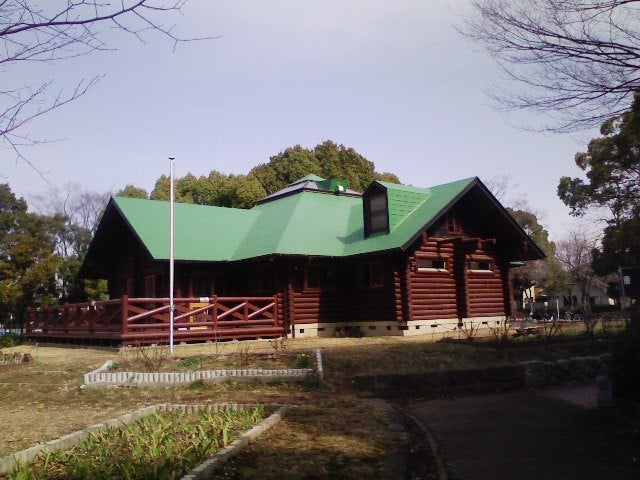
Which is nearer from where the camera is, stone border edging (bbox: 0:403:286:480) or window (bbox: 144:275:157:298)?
stone border edging (bbox: 0:403:286:480)

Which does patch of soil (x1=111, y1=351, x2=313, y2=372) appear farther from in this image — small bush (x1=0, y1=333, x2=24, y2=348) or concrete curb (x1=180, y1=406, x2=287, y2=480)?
small bush (x1=0, y1=333, x2=24, y2=348)

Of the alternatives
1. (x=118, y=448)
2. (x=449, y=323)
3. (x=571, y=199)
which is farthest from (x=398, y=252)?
(x=571, y=199)

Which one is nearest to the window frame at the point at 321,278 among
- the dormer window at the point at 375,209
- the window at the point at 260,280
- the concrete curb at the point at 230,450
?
the window at the point at 260,280

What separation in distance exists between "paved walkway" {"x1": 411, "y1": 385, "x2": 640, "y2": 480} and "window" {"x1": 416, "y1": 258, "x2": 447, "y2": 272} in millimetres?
12105

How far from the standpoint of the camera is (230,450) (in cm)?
679

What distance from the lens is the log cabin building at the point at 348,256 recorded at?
2302 cm

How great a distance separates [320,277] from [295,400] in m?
13.5

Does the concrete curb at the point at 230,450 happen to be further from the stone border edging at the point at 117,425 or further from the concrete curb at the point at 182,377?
the concrete curb at the point at 182,377

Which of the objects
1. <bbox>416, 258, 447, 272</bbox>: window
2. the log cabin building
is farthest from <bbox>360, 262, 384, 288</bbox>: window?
<bbox>416, 258, 447, 272</bbox>: window

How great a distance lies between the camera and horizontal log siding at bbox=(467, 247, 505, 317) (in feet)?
85.1

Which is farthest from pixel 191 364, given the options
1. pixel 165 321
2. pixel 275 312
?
pixel 275 312

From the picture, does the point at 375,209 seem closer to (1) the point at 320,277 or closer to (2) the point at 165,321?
(1) the point at 320,277

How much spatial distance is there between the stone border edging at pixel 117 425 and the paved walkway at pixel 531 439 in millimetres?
2577

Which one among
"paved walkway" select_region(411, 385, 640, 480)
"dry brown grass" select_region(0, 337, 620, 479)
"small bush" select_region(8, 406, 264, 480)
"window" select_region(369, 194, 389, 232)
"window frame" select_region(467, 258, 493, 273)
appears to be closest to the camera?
"small bush" select_region(8, 406, 264, 480)
